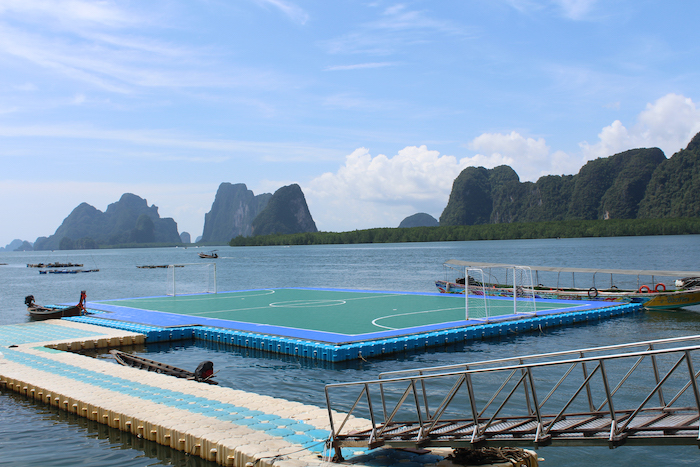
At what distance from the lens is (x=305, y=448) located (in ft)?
28.0

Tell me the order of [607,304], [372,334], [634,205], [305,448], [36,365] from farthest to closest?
[634,205] < [607,304] < [372,334] < [36,365] < [305,448]

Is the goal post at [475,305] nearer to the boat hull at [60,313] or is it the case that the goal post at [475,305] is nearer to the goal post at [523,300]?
the goal post at [523,300]

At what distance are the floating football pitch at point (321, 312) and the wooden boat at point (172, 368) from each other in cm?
498

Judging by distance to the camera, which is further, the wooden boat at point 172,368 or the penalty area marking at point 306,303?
the penalty area marking at point 306,303

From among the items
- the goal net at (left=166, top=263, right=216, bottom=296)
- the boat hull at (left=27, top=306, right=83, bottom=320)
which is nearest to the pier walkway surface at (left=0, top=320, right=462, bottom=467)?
the boat hull at (left=27, top=306, right=83, bottom=320)

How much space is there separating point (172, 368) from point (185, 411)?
3.83m

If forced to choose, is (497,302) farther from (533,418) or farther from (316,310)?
(533,418)

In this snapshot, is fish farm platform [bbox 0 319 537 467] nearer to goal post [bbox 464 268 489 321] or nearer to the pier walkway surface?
the pier walkway surface

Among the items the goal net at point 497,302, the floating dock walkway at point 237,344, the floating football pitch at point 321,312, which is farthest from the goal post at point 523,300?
the floating dock walkway at point 237,344

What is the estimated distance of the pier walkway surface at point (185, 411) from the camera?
853cm

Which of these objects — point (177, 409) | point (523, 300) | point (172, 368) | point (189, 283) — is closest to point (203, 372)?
point (172, 368)

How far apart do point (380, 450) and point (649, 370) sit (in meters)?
11.1

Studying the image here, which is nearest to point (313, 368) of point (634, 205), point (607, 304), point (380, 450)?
point (380, 450)

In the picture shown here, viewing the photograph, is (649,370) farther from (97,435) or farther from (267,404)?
(97,435)
